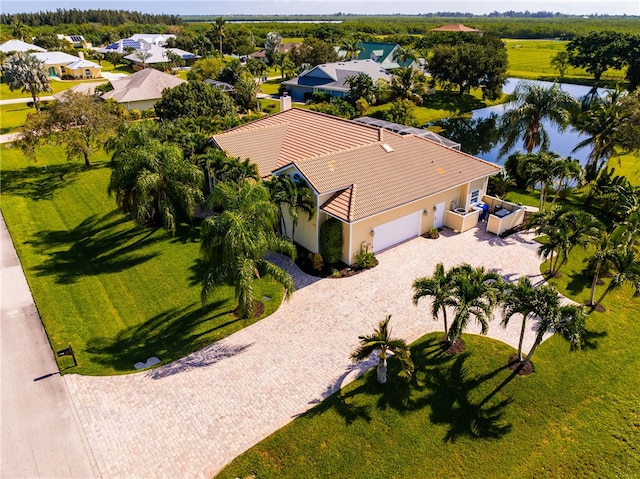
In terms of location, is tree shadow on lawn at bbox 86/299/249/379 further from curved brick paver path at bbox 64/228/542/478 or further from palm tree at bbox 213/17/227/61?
palm tree at bbox 213/17/227/61

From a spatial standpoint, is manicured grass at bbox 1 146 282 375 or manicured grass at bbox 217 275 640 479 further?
manicured grass at bbox 1 146 282 375

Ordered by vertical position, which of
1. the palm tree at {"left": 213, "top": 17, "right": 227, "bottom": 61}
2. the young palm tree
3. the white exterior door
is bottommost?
the white exterior door

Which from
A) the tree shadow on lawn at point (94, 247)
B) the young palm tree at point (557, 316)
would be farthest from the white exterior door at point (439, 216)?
the tree shadow on lawn at point (94, 247)

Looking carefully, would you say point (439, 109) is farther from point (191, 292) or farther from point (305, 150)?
point (191, 292)

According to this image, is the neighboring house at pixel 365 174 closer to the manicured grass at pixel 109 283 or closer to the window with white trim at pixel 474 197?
the window with white trim at pixel 474 197

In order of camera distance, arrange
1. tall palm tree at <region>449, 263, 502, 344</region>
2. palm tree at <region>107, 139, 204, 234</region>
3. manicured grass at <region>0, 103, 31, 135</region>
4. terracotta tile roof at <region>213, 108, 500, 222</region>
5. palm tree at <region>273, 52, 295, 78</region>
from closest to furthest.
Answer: tall palm tree at <region>449, 263, 502, 344</region>, terracotta tile roof at <region>213, 108, 500, 222</region>, palm tree at <region>107, 139, 204, 234</region>, manicured grass at <region>0, 103, 31, 135</region>, palm tree at <region>273, 52, 295, 78</region>

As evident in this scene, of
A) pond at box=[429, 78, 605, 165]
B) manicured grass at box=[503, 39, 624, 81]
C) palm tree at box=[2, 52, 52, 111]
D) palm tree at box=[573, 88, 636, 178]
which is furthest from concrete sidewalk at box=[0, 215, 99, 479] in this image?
manicured grass at box=[503, 39, 624, 81]
